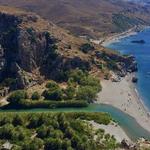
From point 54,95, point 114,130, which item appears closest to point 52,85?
point 54,95

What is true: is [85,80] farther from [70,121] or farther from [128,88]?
[70,121]

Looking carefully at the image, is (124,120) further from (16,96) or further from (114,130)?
(16,96)

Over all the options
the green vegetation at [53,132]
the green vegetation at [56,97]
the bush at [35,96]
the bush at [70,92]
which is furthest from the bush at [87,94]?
the green vegetation at [53,132]

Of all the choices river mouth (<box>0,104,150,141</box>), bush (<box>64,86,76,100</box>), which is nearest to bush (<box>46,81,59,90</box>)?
bush (<box>64,86,76,100</box>)

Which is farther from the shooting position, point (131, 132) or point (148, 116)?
point (148, 116)

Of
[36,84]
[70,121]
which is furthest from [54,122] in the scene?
[36,84]

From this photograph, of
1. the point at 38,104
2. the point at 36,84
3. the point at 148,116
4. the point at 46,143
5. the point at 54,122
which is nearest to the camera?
the point at 46,143
